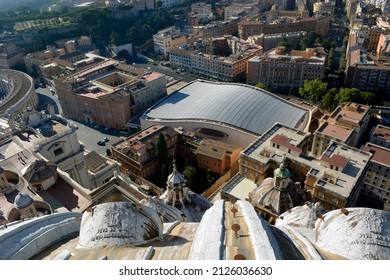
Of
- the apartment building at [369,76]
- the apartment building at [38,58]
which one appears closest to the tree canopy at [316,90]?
the apartment building at [369,76]

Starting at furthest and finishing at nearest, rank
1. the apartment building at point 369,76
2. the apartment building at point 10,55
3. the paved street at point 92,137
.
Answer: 1. the apartment building at point 10,55
2. the apartment building at point 369,76
3. the paved street at point 92,137

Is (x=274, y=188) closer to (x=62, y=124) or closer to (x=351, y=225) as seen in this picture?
(x=351, y=225)

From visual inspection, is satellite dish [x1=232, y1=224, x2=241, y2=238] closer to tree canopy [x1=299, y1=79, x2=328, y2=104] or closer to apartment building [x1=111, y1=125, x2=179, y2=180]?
apartment building [x1=111, y1=125, x2=179, y2=180]

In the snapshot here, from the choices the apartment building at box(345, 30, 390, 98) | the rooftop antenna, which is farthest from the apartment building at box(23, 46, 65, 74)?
the rooftop antenna

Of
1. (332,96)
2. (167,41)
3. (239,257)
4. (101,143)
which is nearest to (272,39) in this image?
(167,41)

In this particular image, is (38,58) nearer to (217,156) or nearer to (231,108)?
(231,108)

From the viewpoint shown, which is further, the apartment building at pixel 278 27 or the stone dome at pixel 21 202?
the apartment building at pixel 278 27

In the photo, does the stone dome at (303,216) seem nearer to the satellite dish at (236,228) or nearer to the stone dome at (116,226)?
the satellite dish at (236,228)
